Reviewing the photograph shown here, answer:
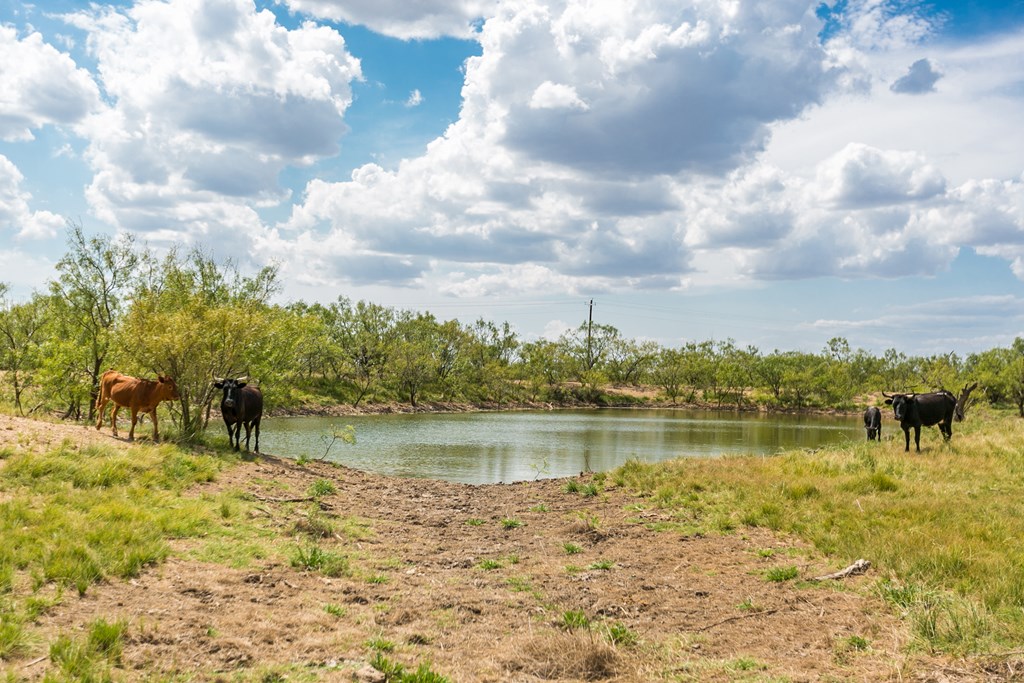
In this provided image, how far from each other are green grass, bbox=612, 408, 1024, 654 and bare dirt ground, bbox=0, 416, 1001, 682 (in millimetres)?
489

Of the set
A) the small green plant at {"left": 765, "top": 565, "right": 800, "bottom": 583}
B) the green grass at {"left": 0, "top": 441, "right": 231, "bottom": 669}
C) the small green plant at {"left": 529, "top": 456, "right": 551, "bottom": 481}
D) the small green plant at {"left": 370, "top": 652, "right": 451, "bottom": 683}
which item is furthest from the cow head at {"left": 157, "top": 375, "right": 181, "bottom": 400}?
the small green plant at {"left": 765, "top": 565, "right": 800, "bottom": 583}

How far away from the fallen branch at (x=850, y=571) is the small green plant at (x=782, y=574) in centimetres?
36

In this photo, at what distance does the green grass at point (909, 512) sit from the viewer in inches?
273

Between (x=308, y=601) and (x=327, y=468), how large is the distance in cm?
1381

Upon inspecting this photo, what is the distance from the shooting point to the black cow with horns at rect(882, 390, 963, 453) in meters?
22.7

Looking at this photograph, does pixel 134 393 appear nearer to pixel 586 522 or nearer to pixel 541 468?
pixel 586 522

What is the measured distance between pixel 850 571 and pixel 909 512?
339cm

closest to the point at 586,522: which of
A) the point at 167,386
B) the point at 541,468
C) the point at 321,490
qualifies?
the point at 321,490

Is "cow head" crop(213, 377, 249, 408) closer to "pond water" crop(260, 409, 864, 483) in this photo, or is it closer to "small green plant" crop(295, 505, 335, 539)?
"pond water" crop(260, 409, 864, 483)

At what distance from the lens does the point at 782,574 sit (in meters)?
9.41

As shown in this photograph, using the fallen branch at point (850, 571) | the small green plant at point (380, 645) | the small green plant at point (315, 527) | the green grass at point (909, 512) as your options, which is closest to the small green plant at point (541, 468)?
the green grass at point (909, 512)

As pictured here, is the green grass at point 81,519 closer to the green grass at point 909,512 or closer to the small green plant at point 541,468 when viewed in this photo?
the green grass at point 909,512

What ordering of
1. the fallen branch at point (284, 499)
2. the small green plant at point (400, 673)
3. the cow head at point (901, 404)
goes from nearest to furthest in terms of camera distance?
the small green plant at point (400, 673) < the fallen branch at point (284, 499) < the cow head at point (901, 404)

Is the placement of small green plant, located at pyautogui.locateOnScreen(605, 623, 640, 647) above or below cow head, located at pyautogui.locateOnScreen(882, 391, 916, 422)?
below
